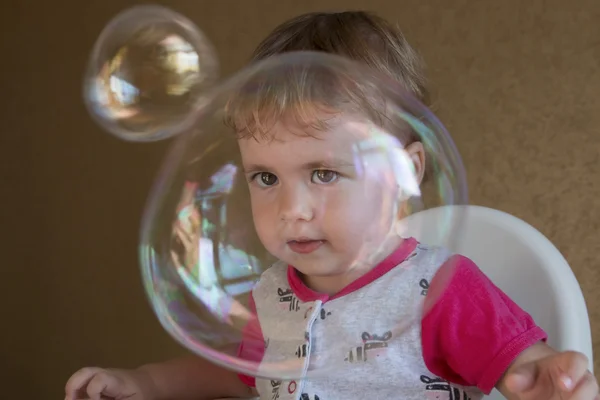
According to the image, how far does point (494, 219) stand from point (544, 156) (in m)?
0.47

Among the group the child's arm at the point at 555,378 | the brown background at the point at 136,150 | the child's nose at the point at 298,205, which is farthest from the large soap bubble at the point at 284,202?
the brown background at the point at 136,150

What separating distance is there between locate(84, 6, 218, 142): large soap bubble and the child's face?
25cm

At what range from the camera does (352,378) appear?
66 cm

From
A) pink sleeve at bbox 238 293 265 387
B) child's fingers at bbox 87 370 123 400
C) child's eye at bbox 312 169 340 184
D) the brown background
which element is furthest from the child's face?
the brown background

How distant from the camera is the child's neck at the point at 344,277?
619 mm

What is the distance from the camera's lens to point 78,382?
0.68 metres

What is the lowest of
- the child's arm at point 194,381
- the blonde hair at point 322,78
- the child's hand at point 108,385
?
the child's arm at point 194,381

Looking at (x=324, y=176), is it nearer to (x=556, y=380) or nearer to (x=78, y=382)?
(x=556, y=380)

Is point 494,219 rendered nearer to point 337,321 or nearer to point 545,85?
point 337,321

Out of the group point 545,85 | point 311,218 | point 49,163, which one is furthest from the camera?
point 49,163

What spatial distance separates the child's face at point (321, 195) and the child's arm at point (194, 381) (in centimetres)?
26

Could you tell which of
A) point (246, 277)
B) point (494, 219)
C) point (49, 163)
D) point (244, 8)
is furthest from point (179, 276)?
point (49, 163)

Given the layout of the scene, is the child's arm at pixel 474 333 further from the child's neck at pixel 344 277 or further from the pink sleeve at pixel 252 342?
the pink sleeve at pixel 252 342

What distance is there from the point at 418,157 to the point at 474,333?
0.15m
